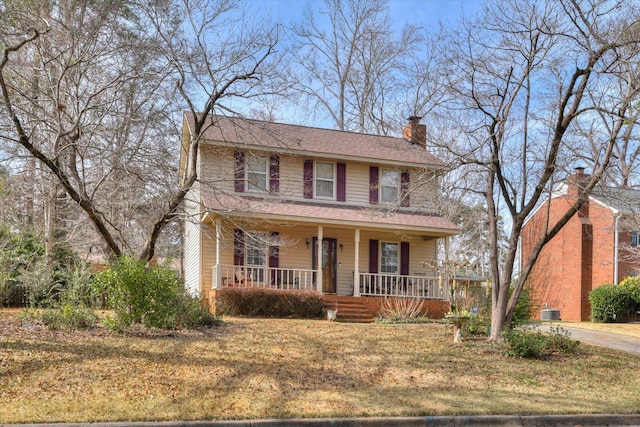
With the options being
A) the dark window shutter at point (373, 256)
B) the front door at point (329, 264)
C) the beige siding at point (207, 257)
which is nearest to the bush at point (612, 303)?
the dark window shutter at point (373, 256)

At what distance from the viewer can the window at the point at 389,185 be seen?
71.6 feet

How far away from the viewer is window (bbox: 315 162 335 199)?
69.4ft

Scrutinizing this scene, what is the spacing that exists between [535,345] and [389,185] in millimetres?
10946

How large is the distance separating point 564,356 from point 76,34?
12.3 m

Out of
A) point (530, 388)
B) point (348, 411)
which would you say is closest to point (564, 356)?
point (530, 388)

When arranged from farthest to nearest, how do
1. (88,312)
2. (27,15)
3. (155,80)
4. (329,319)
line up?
1. (329,319)
2. (155,80)
3. (27,15)
4. (88,312)

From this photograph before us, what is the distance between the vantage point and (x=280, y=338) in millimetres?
12328

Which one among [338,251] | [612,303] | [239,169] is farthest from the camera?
[612,303]

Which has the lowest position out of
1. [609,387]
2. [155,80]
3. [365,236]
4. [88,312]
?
[609,387]

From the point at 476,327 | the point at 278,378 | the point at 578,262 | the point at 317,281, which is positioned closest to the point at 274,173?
the point at 317,281

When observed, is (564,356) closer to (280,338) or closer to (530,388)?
(530,388)

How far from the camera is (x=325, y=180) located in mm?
21281

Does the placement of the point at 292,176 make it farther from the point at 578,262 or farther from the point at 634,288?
the point at 634,288

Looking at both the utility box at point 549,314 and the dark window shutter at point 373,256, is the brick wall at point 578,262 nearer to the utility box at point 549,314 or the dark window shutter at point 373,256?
the utility box at point 549,314
